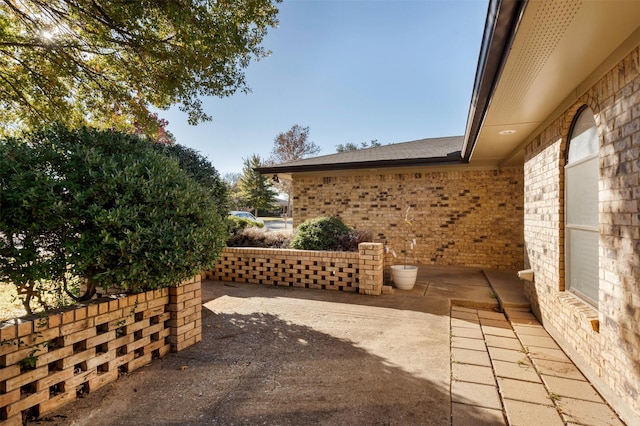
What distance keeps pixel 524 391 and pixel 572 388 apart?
444 millimetres

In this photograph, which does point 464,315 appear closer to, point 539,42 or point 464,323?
point 464,323

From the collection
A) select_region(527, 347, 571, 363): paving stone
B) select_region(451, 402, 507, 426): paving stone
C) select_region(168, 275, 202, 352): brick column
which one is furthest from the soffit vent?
select_region(168, 275, 202, 352): brick column

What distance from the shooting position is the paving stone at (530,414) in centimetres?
201

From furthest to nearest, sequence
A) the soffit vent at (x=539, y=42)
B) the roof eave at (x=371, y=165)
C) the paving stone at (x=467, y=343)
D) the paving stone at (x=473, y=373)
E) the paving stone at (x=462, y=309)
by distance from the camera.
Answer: the roof eave at (x=371, y=165) < the paving stone at (x=462, y=309) < the paving stone at (x=467, y=343) < the paving stone at (x=473, y=373) < the soffit vent at (x=539, y=42)

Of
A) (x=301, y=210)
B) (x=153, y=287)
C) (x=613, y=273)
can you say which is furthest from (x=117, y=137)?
(x=301, y=210)

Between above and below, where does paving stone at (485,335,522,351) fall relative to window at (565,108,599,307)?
below

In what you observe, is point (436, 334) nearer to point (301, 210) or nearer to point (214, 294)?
point (214, 294)

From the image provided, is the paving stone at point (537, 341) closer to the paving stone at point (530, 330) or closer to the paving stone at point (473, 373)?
the paving stone at point (530, 330)

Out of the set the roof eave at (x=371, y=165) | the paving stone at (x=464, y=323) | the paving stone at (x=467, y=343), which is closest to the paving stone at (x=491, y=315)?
the paving stone at (x=464, y=323)

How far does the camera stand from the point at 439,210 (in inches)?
315

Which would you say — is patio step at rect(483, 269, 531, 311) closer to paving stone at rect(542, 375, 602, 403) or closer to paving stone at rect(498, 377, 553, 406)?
paving stone at rect(542, 375, 602, 403)

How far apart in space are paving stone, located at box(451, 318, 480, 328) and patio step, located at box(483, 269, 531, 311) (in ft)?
2.93

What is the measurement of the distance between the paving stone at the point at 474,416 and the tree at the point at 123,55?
493cm

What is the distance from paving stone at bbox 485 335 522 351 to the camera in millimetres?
3278
